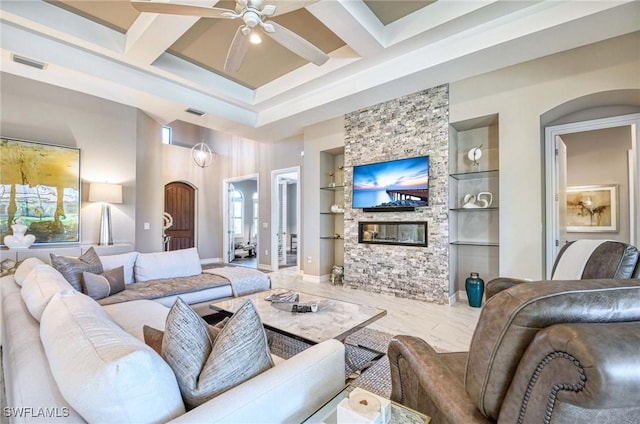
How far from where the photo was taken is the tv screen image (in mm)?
4309

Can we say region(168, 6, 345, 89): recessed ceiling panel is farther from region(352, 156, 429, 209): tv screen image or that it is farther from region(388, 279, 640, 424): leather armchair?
region(388, 279, 640, 424): leather armchair

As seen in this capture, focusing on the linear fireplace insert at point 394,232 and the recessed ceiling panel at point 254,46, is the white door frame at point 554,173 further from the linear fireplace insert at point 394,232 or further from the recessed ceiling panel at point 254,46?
the recessed ceiling panel at point 254,46

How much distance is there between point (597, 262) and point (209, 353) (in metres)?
2.40

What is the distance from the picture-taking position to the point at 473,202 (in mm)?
4195

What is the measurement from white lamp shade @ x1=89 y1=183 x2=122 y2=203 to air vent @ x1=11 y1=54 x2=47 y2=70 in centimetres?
156

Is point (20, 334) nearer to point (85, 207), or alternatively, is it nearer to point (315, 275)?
point (85, 207)

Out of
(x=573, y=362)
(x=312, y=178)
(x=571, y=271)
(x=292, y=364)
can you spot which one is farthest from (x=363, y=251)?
(x=573, y=362)

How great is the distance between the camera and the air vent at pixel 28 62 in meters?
3.41

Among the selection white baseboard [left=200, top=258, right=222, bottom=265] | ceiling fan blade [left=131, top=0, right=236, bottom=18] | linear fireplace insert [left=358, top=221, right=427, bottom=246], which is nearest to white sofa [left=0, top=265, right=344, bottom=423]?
ceiling fan blade [left=131, top=0, right=236, bottom=18]

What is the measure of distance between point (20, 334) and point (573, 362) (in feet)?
6.78

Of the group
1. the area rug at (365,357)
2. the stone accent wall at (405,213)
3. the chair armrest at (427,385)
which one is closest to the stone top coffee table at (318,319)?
the area rug at (365,357)

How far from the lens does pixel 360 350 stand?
8.58 ft

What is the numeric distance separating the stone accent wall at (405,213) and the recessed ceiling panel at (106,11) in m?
3.23

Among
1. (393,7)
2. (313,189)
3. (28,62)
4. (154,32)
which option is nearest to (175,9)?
(154,32)
